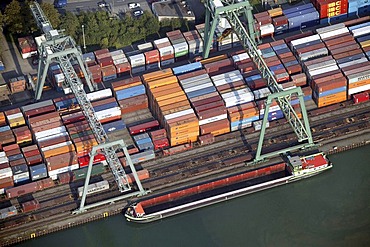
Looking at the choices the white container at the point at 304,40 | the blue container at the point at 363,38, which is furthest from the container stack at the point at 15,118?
the blue container at the point at 363,38

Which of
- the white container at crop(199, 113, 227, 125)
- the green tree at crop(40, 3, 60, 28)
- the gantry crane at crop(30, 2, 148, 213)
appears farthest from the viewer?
the green tree at crop(40, 3, 60, 28)

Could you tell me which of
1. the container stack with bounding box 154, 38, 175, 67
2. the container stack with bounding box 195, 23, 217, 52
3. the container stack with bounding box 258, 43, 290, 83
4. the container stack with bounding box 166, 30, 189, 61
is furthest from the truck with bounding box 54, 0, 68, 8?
the container stack with bounding box 258, 43, 290, 83

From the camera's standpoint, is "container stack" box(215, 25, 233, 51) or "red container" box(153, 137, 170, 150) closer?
"red container" box(153, 137, 170, 150)

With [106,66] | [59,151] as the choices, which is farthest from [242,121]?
[59,151]

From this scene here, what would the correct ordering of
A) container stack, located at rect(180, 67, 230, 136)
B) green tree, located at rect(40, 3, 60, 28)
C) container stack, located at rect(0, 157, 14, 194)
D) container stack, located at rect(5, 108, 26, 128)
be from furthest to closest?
1. green tree, located at rect(40, 3, 60, 28)
2. container stack, located at rect(5, 108, 26, 128)
3. container stack, located at rect(180, 67, 230, 136)
4. container stack, located at rect(0, 157, 14, 194)

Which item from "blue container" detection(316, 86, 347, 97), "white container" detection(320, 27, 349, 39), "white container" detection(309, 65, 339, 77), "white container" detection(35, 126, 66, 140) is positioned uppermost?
"white container" detection(35, 126, 66, 140)

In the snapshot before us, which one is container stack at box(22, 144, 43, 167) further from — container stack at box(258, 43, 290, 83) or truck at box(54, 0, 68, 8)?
container stack at box(258, 43, 290, 83)

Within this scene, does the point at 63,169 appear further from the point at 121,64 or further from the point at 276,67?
the point at 276,67
